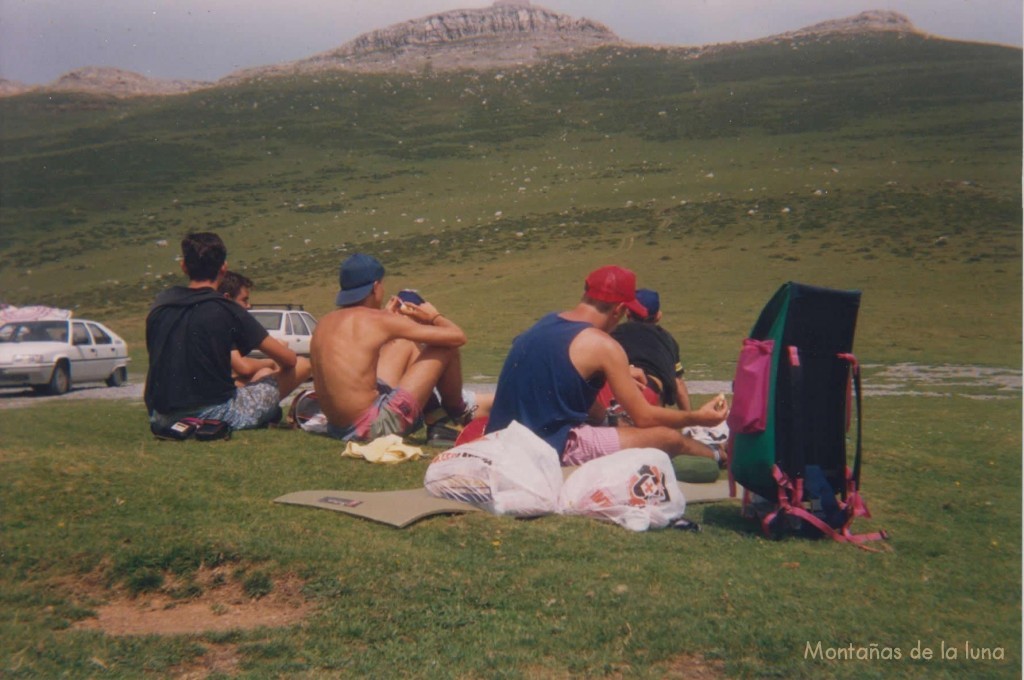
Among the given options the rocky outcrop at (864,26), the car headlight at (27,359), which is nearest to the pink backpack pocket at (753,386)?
the car headlight at (27,359)

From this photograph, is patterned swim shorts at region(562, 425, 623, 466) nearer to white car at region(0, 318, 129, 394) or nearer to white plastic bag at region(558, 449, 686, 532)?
white plastic bag at region(558, 449, 686, 532)

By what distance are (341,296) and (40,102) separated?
319 ft

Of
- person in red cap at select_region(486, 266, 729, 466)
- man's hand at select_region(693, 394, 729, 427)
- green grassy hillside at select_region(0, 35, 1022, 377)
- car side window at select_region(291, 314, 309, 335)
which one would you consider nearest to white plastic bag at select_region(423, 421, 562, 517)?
person in red cap at select_region(486, 266, 729, 466)

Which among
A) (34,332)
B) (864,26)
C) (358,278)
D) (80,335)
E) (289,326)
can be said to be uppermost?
(864,26)

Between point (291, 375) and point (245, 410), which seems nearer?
point (245, 410)

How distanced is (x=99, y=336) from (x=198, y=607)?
16841 millimetres

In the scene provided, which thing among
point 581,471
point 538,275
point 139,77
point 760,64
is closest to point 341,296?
point 581,471

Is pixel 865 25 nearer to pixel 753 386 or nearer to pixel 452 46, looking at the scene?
pixel 452 46

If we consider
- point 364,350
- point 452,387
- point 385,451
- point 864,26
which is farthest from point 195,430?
point 864,26

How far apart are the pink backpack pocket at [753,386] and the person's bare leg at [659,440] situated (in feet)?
3.71

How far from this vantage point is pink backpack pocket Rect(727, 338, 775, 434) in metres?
5.43

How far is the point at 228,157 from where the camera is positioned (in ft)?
237

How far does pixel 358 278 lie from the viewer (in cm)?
796

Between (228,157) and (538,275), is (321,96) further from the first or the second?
(538,275)
